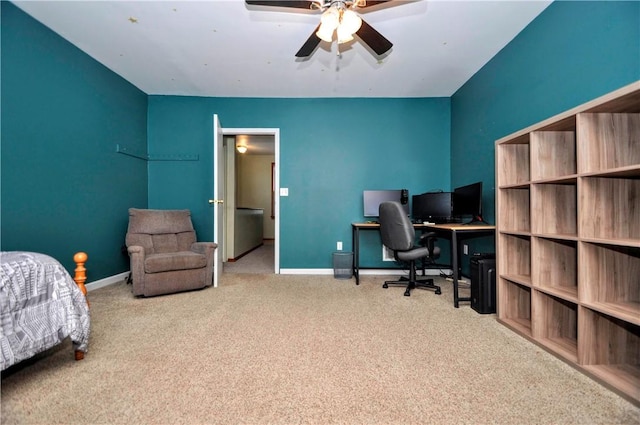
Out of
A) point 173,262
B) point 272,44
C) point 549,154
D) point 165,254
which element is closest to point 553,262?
point 549,154

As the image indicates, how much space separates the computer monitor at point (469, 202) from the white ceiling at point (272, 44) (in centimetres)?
138

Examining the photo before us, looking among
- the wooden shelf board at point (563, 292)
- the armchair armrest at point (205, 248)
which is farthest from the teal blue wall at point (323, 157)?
the wooden shelf board at point (563, 292)

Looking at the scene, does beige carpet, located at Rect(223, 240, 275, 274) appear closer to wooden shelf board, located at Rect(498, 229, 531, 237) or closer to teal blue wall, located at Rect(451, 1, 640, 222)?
wooden shelf board, located at Rect(498, 229, 531, 237)

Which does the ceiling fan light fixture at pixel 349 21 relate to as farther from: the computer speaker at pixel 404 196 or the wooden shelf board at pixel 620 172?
the computer speaker at pixel 404 196

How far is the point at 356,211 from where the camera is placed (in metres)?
3.76

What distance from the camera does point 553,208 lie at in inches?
68.9

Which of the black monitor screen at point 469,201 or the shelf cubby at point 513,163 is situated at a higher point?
the shelf cubby at point 513,163

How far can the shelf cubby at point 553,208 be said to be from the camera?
1740mm

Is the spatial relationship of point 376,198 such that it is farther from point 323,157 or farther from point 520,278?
point 520,278

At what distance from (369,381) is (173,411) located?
893mm

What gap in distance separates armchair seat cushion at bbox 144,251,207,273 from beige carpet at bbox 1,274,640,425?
0.48 metres

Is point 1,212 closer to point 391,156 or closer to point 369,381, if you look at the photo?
point 369,381

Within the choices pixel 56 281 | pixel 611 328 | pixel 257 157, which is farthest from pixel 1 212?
pixel 257 157

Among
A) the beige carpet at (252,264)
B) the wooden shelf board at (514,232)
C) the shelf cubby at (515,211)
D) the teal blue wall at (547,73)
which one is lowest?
the beige carpet at (252,264)
